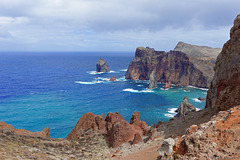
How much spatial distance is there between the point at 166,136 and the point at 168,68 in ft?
411

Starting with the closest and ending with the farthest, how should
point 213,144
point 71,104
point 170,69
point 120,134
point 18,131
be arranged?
point 213,144, point 18,131, point 120,134, point 71,104, point 170,69

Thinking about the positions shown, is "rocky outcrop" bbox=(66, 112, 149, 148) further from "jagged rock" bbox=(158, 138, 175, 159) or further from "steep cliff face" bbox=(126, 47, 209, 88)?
"steep cliff face" bbox=(126, 47, 209, 88)

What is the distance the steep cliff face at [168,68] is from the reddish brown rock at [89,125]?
10539cm

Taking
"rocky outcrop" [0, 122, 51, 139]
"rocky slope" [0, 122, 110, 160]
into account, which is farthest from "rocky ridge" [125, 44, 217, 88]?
"rocky outcrop" [0, 122, 51, 139]

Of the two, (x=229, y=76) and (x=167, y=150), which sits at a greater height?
(x=229, y=76)

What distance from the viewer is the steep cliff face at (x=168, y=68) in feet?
451

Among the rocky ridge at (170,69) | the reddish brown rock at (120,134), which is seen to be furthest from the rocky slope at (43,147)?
the rocky ridge at (170,69)

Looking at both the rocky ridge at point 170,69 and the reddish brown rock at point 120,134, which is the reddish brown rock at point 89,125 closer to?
the reddish brown rock at point 120,134

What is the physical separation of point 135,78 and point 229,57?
457 ft

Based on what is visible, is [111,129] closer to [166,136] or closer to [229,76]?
[166,136]

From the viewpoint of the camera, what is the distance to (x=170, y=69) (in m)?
149

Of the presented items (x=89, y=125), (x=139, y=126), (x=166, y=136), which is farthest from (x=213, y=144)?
(x=89, y=125)

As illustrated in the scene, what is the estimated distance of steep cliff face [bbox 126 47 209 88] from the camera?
137413 mm

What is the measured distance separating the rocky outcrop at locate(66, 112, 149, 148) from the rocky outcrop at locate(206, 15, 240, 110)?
18646 mm
